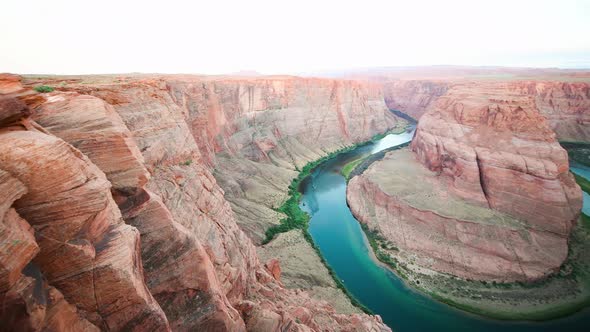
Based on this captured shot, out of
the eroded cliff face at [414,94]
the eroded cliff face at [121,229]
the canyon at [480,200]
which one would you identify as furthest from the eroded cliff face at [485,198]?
the eroded cliff face at [414,94]

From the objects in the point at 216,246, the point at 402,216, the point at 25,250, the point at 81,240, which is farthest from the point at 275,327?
the point at 402,216

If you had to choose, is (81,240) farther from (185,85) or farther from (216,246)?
(185,85)

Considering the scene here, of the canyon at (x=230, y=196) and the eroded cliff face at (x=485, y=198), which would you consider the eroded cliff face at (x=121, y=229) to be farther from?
the eroded cliff face at (x=485, y=198)

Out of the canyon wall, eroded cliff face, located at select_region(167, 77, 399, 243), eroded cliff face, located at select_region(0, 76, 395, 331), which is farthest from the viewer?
the canyon wall

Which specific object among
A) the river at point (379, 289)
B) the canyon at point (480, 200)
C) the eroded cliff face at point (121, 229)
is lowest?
the river at point (379, 289)

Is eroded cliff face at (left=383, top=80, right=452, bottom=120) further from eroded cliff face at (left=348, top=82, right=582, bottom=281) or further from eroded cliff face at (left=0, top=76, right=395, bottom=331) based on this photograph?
eroded cliff face at (left=0, top=76, right=395, bottom=331)

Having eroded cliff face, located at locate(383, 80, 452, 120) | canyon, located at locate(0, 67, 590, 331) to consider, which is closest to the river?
canyon, located at locate(0, 67, 590, 331)
